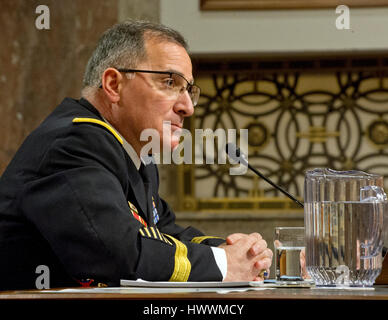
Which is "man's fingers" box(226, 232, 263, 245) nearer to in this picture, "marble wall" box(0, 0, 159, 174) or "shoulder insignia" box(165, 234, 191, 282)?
"shoulder insignia" box(165, 234, 191, 282)

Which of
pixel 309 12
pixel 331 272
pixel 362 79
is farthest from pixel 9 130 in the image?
pixel 331 272

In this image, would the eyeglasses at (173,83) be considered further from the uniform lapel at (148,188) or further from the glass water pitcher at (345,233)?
the glass water pitcher at (345,233)

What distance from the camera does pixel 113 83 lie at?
2090 mm

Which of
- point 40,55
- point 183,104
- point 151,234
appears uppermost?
point 40,55

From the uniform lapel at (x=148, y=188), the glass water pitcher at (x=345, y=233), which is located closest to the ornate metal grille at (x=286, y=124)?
the uniform lapel at (x=148, y=188)

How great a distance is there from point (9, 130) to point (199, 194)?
1.44m

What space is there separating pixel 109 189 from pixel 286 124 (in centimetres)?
390

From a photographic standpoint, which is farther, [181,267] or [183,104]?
[183,104]

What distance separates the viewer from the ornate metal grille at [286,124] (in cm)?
528

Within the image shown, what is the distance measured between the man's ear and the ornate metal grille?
3.21 m
